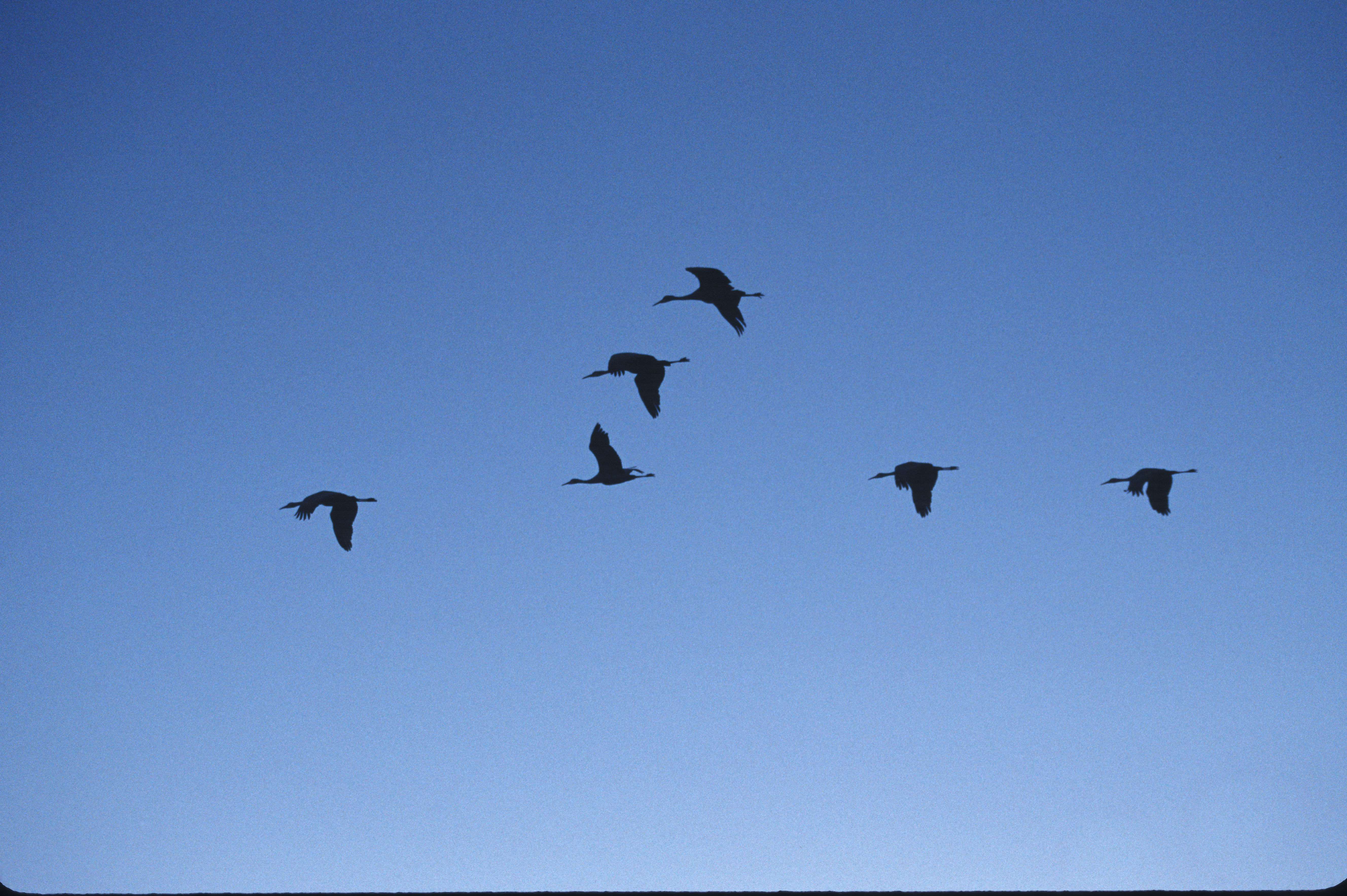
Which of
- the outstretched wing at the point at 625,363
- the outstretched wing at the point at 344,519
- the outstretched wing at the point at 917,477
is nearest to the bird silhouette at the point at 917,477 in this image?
the outstretched wing at the point at 917,477

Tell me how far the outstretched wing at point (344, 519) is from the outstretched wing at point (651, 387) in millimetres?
5143

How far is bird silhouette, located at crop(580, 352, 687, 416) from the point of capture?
1806 cm

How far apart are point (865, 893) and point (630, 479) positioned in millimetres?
9635

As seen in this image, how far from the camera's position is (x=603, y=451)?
66.0ft

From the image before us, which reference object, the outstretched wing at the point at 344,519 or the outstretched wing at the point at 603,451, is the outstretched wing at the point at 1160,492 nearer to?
the outstretched wing at the point at 603,451

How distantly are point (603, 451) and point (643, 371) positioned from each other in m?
2.35

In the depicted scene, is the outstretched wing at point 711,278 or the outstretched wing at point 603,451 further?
the outstretched wing at point 603,451

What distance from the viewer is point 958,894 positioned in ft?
39.7

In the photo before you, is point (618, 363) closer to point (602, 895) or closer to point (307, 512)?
point (307, 512)

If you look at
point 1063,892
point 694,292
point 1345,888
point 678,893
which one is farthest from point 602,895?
point 694,292

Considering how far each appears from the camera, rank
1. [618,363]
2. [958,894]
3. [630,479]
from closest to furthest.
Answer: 1. [958,894]
2. [618,363]
3. [630,479]

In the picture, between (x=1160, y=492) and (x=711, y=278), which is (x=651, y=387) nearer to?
(x=711, y=278)

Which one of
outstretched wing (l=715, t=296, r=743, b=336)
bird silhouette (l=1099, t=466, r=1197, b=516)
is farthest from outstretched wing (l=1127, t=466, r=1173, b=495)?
outstretched wing (l=715, t=296, r=743, b=336)

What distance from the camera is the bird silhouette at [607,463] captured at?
2009 cm
